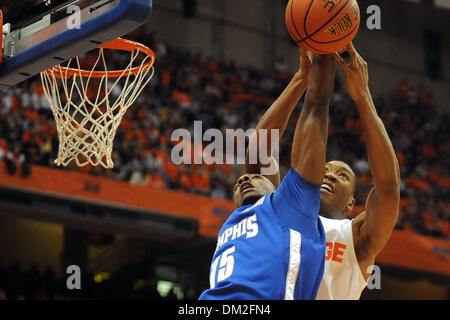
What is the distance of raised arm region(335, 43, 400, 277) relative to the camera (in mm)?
2840

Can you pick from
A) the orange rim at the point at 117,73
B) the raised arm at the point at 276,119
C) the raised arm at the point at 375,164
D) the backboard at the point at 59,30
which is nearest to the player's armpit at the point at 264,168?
the raised arm at the point at 276,119

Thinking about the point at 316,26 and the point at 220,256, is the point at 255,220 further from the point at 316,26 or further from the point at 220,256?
the point at 316,26

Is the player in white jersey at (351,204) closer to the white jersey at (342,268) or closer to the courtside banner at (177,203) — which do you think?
the white jersey at (342,268)

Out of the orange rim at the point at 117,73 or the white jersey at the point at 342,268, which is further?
the orange rim at the point at 117,73

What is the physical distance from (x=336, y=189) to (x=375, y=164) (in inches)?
18.6

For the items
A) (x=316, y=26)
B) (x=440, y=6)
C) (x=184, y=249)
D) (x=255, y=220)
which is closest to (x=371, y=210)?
(x=255, y=220)

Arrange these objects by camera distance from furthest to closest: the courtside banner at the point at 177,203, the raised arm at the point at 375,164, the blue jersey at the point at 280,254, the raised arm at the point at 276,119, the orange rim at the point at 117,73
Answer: the courtside banner at the point at 177,203 < the orange rim at the point at 117,73 < the raised arm at the point at 276,119 < the raised arm at the point at 375,164 < the blue jersey at the point at 280,254

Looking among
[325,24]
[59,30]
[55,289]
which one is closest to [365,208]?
[325,24]

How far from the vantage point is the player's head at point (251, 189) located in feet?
9.91

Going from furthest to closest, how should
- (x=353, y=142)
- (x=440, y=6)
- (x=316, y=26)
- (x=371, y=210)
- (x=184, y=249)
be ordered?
(x=440, y=6) → (x=353, y=142) → (x=184, y=249) → (x=371, y=210) → (x=316, y=26)

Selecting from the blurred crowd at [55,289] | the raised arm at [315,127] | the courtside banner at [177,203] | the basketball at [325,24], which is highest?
the basketball at [325,24]

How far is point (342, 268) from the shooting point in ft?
10.3

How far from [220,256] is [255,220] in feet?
0.62

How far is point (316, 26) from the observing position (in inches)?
107
